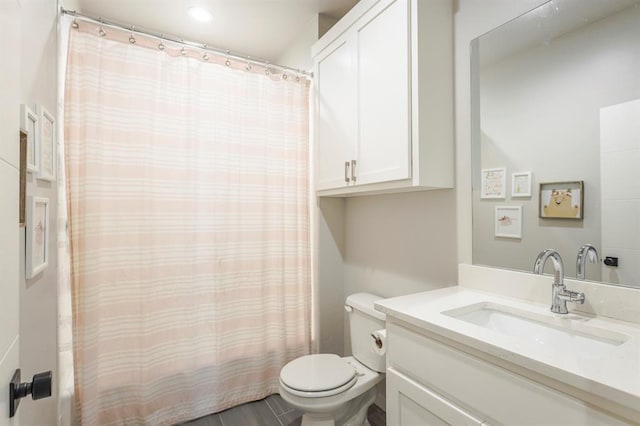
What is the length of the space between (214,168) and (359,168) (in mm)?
886

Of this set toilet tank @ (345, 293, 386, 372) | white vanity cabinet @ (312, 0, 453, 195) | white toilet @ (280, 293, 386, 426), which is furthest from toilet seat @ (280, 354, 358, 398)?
white vanity cabinet @ (312, 0, 453, 195)

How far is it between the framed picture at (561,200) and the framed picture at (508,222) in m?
0.09

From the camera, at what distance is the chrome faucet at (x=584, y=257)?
1.07 metres

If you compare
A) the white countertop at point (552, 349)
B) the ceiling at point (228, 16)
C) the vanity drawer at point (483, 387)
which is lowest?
the vanity drawer at point (483, 387)

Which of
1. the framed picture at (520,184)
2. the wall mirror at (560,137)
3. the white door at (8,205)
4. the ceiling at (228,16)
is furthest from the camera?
the ceiling at (228,16)

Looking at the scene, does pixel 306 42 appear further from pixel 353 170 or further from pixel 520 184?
pixel 520 184

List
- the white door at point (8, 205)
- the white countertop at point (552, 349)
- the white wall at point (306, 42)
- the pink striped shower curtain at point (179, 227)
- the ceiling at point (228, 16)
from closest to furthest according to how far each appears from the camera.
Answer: the white door at point (8, 205) → the white countertop at point (552, 349) → the pink striped shower curtain at point (179, 227) → the ceiling at point (228, 16) → the white wall at point (306, 42)

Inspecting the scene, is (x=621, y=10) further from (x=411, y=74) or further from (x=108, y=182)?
(x=108, y=182)

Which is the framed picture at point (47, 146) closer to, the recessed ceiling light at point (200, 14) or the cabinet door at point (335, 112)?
the recessed ceiling light at point (200, 14)

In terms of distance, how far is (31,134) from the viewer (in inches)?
40.9

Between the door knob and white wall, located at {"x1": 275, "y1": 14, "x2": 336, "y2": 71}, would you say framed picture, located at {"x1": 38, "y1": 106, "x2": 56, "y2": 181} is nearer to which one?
the door knob

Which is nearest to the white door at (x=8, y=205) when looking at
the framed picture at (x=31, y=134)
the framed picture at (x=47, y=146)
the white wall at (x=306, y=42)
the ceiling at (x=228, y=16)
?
the framed picture at (x=31, y=134)

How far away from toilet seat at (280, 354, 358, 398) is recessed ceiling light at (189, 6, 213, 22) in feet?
7.51

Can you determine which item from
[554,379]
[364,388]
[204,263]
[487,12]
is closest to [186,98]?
[204,263]
